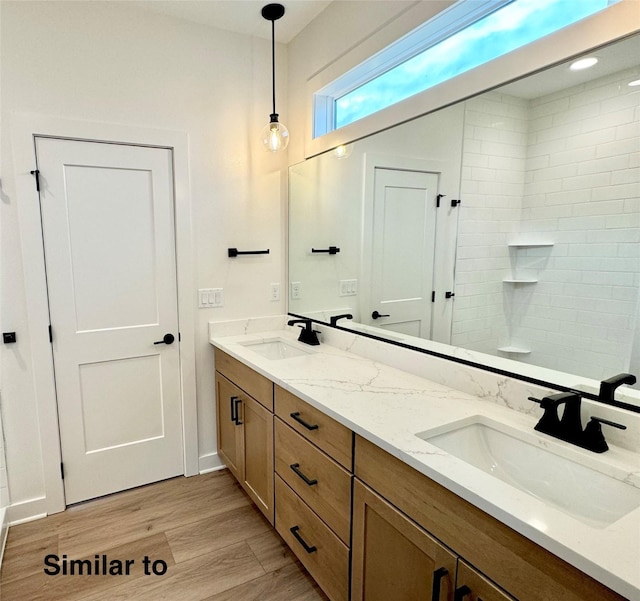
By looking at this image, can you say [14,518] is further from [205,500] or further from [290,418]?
[290,418]

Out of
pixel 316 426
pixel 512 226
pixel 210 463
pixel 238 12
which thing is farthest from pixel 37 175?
pixel 512 226

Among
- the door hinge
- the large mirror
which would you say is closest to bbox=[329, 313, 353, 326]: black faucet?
the large mirror

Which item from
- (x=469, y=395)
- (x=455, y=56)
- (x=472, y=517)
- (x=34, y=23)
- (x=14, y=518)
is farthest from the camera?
(x=14, y=518)

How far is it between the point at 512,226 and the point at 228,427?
6.39 ft

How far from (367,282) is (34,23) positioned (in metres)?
2.12

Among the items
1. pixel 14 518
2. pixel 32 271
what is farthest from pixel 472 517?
pixel 14 518

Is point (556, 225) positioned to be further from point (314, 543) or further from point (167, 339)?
point (167, 339)

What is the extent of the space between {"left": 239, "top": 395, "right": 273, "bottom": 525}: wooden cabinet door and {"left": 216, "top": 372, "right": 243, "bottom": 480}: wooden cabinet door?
0.26ft

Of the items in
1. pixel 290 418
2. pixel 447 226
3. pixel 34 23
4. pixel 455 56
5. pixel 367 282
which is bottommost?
pixel 290 418

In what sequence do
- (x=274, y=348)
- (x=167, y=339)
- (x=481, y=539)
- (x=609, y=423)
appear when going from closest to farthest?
1. (x=481, y=539)
2. (x=609, y=423)
3. (x=167, y=339)
4. (x=274, y=348)

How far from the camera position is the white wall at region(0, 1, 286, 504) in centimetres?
203

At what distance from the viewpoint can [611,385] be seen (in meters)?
1.19

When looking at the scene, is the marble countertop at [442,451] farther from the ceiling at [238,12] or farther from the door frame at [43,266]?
the ceiling at [238,12]

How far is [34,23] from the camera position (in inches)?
78.7
